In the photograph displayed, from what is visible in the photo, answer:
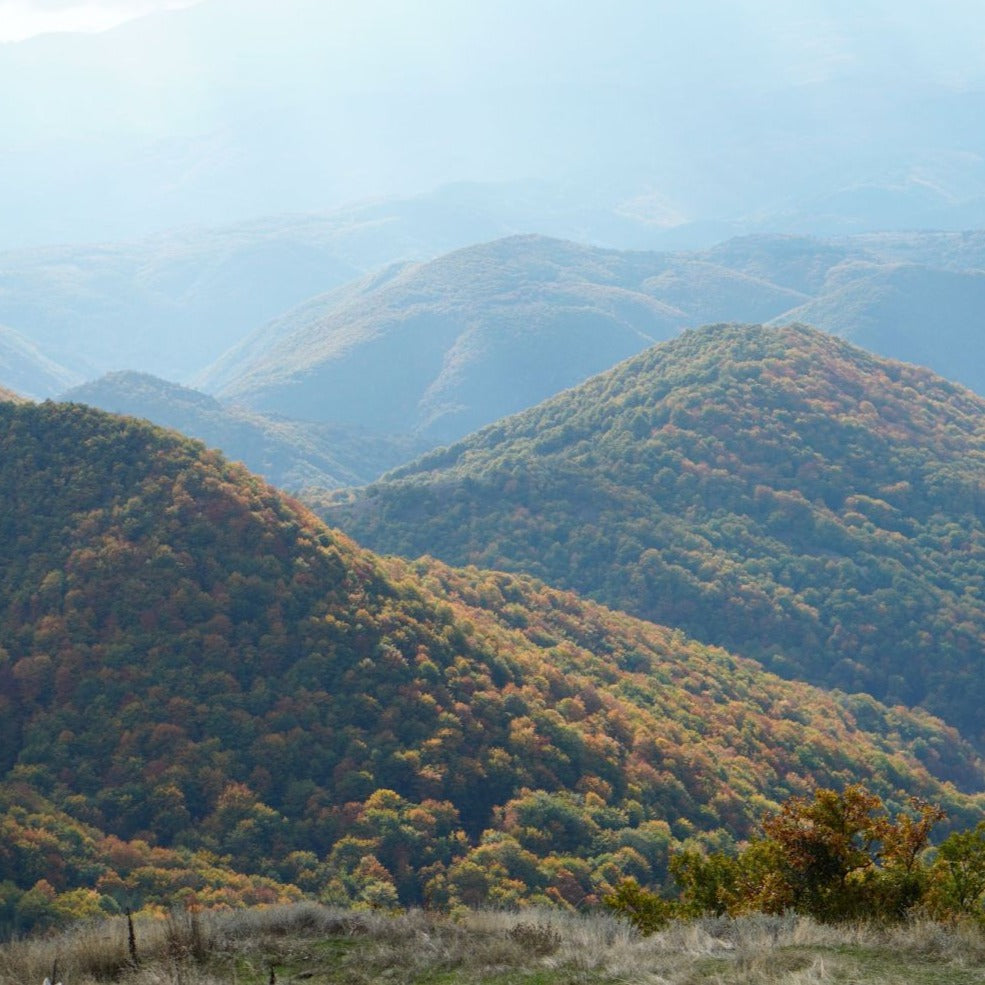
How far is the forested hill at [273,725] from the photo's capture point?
125 feet

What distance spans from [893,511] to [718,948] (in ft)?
396

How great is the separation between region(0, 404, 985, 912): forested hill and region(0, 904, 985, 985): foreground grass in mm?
17607

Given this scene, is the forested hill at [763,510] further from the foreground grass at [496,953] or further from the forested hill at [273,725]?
the foreground grass at [496,953]

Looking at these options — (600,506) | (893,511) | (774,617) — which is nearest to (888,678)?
(774,617)

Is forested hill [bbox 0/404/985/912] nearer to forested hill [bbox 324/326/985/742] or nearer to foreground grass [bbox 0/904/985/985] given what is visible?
foreground grass [bbox 0/904/985/985]

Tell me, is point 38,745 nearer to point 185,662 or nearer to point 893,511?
point 185,662

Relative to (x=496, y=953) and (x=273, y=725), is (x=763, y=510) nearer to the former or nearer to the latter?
(x=273, y=725)

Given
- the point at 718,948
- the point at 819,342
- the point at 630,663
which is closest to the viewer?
the point at 718,948

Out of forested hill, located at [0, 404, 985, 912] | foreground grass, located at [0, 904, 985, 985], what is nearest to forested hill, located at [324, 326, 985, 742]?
forested hill, located at [0, 404, 985, 912]

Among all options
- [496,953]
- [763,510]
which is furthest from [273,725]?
[763,510]

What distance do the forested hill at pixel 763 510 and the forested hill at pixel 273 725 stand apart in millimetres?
46371

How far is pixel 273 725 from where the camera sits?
44375 mm

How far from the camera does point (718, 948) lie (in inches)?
556

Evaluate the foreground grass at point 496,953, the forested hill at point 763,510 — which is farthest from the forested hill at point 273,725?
the forested hill at point 763,510
